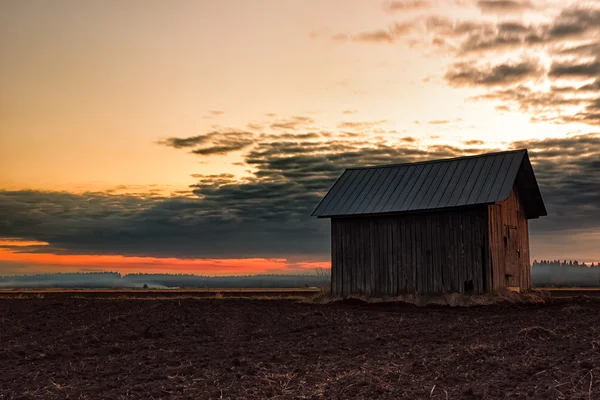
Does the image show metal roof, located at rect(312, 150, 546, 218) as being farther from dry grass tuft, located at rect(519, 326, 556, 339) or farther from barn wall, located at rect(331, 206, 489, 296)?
dry grass tuft, located at rect(519, 326, 556, 339)

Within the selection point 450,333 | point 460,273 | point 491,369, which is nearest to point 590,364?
point 491,369

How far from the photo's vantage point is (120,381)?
12.8m

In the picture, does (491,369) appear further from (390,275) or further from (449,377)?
(390,275)

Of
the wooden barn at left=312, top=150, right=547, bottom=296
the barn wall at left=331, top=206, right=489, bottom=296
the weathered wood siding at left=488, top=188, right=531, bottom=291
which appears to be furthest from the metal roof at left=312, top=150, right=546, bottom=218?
the weathered wood siding at left=488, top=188, right=531, bottom=291

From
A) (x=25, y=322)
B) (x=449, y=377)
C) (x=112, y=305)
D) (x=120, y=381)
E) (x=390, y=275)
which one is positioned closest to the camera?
(x=449, y=377)

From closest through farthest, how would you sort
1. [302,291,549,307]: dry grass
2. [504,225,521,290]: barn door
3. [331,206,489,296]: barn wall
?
[302,291,549,307]: dry grass
[331,206,489,296]: barn wall
[504,225,521,290]: barn door

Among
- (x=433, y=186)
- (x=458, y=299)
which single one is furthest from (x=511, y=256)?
(x=433, y=186)

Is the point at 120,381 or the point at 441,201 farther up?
the point at 441,201

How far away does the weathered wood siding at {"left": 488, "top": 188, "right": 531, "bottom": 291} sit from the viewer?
29.0m

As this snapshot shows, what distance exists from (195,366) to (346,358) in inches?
126

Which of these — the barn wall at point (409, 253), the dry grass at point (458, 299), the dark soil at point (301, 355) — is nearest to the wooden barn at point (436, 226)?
the barn wall at point (409, 253)

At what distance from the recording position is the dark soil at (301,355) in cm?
1145

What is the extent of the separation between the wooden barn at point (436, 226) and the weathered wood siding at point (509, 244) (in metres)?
0.05

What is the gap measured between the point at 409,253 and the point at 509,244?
4.87 meters
